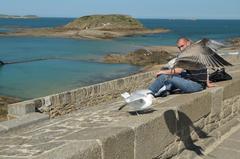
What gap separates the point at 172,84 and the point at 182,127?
1.02m

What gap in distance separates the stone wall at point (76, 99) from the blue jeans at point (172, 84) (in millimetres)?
3699

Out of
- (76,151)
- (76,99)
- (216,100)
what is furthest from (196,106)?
(76,99)

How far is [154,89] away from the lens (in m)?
5.98

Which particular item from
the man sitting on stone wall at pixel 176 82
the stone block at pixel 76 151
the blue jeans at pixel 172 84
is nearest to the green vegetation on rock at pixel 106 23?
the man sitting on stone wall at pixel 176 82

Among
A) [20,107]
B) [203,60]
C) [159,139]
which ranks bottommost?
[20,107]

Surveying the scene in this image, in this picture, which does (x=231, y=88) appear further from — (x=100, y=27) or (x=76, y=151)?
(x=100, y=27)

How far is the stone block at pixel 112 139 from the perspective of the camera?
372 centimetres

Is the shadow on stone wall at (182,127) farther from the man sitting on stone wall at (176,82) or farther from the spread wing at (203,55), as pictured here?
the spread wing at (203,55)

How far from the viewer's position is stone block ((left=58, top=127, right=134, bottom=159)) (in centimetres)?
372

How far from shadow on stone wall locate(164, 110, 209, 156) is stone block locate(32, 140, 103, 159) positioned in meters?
1.33

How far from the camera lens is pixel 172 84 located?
598cm

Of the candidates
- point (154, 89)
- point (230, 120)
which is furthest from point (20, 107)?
point (230, 120)

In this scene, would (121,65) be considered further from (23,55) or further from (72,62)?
(23,55)

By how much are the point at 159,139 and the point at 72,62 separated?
3431cm
